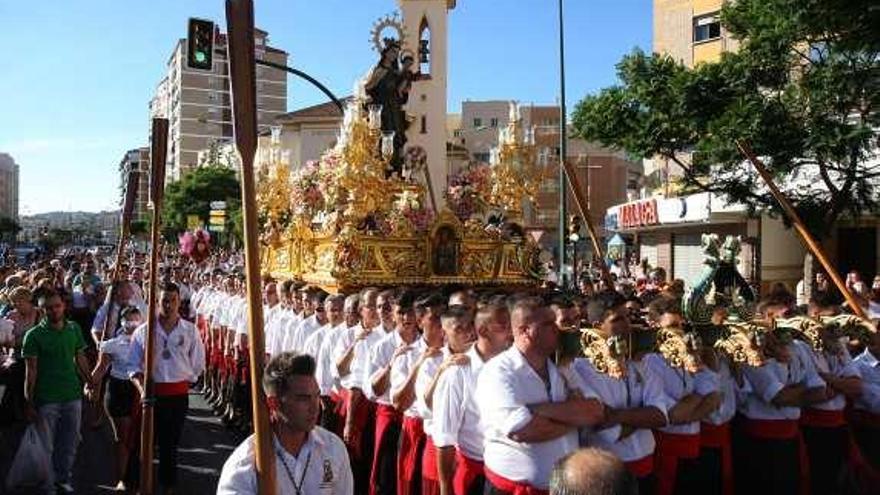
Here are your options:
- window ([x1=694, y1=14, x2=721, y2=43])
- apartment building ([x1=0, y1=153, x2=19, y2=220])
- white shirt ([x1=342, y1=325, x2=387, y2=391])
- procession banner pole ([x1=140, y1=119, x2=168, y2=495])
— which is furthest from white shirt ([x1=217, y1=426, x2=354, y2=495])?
apartment building ([x1=0, y1=153, x2=19, y2=220])

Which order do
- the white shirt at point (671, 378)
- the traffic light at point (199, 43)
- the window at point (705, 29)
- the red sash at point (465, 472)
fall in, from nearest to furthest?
the red sash at point (465, 472)
the white shirt at point (671, 378)
the traffic light at point (199, 43)
the window at point (705, 29)

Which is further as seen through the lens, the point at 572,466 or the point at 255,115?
the point at 255,115

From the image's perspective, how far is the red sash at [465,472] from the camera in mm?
4758

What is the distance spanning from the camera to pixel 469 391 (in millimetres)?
4648

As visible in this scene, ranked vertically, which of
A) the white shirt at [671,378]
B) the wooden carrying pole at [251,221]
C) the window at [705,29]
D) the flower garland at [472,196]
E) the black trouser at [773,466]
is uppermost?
the window at [705,29]

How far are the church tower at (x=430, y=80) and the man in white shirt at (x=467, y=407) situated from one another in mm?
14557

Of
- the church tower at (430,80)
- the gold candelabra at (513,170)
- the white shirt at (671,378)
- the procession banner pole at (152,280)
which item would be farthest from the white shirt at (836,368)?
the church tower at (430,80)

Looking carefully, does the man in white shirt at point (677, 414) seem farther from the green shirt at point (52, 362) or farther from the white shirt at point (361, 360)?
the green shirt at point (52, 362)

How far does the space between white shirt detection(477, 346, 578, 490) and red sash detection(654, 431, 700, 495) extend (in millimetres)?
1276

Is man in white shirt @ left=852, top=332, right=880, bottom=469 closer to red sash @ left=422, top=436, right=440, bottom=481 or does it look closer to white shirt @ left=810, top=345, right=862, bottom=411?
white shirt @ left=810, top=345, right=862, bottom=411

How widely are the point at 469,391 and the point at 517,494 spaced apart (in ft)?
2.25

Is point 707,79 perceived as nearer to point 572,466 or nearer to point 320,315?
point 320,315

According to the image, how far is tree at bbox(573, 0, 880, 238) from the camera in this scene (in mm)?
13281

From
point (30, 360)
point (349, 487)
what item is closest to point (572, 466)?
point (349, 487)
